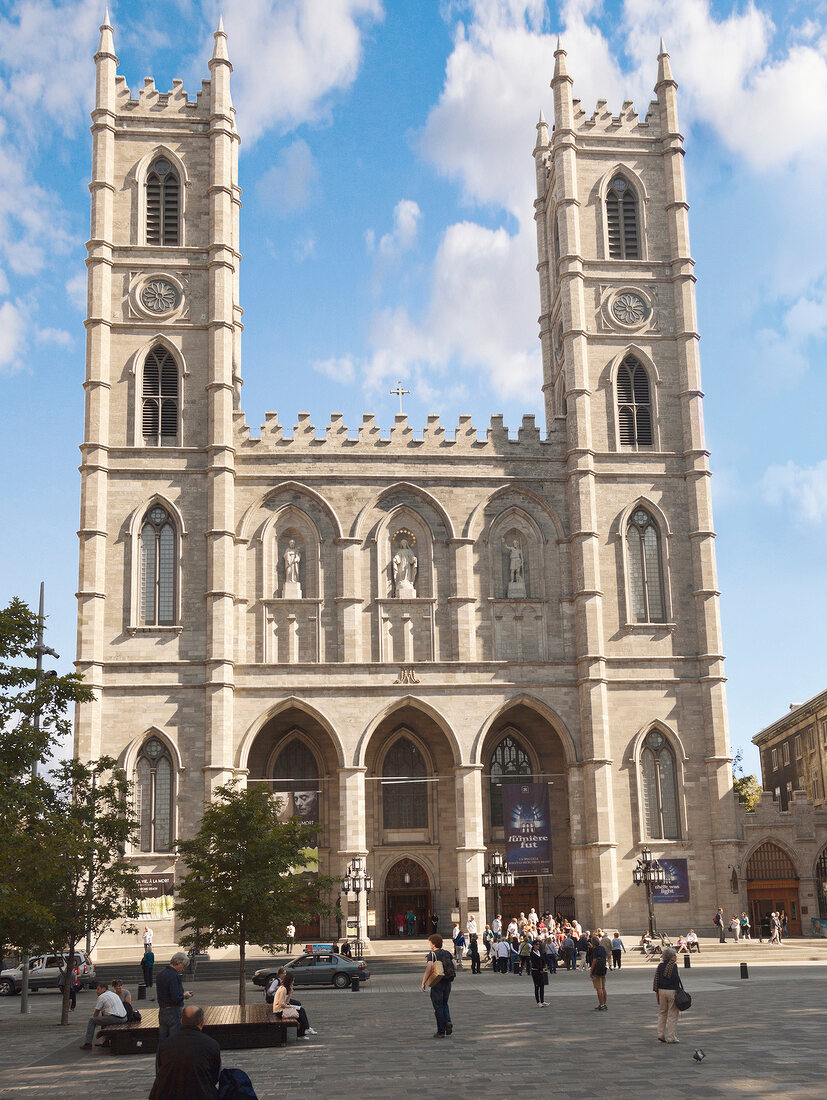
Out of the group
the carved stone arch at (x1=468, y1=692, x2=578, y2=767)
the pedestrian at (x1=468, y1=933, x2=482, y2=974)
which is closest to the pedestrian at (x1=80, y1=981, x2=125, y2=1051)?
the pedestrian at (x1=468, y1=933, x2=482, y2=974)

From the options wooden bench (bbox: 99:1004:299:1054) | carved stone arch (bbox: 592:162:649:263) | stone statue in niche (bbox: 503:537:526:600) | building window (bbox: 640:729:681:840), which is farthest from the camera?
carved stone arch (bbox: 592:162:649:263)

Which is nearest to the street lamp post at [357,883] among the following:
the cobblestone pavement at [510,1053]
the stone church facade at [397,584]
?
the stone church facade at [397,584]

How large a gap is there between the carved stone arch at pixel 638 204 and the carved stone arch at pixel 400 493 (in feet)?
43.3

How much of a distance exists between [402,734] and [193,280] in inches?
797

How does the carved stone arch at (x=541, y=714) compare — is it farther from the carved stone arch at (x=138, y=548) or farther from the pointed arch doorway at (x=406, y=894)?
the carved stone arch at (x=138, y=548)

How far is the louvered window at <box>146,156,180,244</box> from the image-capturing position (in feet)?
164

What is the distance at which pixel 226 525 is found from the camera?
46.0m

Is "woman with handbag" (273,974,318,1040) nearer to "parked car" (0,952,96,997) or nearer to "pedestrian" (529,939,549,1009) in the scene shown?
"pedestrian" (529,939,549,1009)

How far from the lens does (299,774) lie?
157 feet

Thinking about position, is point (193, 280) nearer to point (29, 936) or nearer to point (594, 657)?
point (594, 657)

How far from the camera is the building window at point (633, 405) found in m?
49.9

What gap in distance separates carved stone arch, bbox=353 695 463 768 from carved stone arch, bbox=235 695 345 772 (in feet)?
2.19

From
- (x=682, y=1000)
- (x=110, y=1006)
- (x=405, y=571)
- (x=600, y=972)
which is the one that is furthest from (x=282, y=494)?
(x=682, y=1000)

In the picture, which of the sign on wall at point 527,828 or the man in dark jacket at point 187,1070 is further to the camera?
the sign on wall at point 527,828
